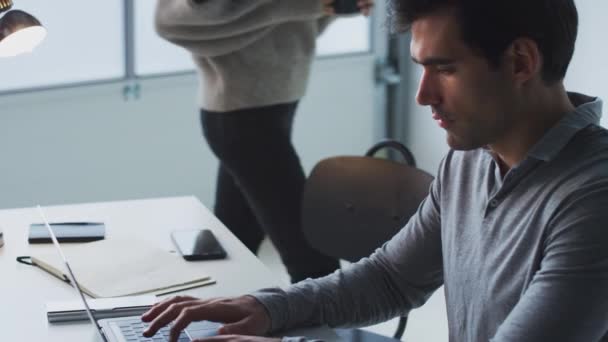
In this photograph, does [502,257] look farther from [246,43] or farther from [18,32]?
[246,43]

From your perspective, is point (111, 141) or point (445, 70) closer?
point (445, 70)

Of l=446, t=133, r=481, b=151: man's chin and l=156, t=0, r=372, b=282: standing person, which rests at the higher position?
l=156, t=0, r=372, b=282: standing person

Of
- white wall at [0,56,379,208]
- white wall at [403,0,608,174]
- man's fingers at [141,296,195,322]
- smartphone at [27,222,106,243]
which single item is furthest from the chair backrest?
white wall at [0,56,379,208]

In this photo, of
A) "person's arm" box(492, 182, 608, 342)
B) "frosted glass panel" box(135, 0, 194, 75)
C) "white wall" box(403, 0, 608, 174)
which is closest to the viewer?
"person's arm" box(492, 182, 608, 342)

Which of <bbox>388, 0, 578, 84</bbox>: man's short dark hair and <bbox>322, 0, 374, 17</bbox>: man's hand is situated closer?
<bbox>388, 0, 578, 84</bbox>: man's short dark hair

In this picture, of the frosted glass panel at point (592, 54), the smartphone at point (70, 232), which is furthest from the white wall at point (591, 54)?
the smartphone at point (70, 232)

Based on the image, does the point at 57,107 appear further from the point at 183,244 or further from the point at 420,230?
the point at 420,230

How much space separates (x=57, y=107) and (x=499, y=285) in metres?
2.43

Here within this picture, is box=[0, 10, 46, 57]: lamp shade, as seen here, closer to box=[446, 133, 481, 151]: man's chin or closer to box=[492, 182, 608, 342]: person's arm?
box=[446, 133, 481, 151]: man's chin

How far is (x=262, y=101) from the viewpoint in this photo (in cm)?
257

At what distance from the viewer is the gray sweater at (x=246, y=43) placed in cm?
246

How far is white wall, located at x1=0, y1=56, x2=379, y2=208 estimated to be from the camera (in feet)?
11.7

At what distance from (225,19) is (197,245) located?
673 millimetres

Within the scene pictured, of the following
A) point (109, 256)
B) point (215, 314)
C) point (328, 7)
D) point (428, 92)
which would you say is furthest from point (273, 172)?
point (428, 92)
